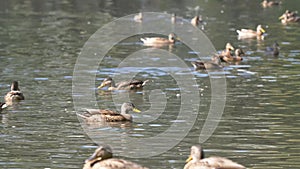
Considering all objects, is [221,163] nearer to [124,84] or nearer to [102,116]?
[102,116]

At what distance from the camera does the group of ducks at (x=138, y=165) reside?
32.6 ft

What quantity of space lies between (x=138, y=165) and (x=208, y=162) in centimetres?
86

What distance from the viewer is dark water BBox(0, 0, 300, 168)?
41.0 feet

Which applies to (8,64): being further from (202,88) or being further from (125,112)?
(125,112)

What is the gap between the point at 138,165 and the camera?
10.1 meters

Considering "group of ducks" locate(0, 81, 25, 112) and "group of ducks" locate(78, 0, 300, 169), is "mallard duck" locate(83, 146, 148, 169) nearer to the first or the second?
"group of ducks" locate(78, 0, 300, 169)

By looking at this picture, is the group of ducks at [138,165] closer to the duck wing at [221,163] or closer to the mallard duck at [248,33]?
the duck wing at [221,163]

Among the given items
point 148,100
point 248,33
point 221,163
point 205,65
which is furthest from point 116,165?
point 248,33

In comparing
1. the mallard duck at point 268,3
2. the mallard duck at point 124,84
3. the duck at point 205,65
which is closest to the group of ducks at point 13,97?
the mallard duck at point 124,84

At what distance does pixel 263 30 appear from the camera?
2988 cm

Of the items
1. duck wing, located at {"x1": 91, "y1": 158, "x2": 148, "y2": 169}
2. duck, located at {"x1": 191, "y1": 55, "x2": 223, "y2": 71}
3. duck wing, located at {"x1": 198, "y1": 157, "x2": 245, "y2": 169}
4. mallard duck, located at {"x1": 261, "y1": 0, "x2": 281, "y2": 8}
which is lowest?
duck wing, located at {"x1": 198, "y1": 157, "x2": 245, "y2": 169}

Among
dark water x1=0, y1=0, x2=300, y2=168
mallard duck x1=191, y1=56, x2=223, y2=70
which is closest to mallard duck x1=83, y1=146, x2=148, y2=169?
dark water x1=0, y1=0, x2=300, y2=168

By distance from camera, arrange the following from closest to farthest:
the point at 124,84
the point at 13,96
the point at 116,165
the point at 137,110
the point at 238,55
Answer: the point at 116,165 < the point at 137,110 < the point at 13,96 < the point at 124,84 < the point at 238,55

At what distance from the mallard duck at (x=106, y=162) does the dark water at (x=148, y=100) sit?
126 cm
